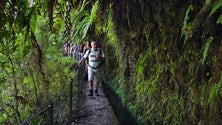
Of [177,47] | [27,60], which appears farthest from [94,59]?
[177,47]

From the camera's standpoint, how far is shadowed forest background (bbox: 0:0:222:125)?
9.57ft

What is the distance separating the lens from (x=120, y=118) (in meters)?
8.15

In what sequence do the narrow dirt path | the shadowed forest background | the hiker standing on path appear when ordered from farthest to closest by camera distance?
1. the hiker standing on path
2. the narrow dirt path
3. the shadowed forest background

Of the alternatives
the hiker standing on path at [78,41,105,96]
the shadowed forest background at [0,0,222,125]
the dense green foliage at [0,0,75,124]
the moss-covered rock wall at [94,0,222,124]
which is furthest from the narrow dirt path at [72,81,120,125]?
the moss-covered rock wall at [94,0,222,124]

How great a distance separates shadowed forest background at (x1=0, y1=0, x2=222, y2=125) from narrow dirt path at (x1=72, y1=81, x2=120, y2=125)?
109 cm

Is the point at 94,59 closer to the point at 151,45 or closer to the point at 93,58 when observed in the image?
the point at 93,58

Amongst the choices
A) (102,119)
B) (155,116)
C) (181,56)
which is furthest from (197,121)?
(102,119)

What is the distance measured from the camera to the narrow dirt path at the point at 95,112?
706 cm

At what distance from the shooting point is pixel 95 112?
25.5 ft

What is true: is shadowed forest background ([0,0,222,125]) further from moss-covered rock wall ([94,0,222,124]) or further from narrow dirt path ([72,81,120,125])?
narrow dirt path ([72,81,120,125])

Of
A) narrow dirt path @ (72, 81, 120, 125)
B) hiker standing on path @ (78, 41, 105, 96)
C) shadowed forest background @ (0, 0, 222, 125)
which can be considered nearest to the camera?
shadowed forest background @ (0, 0, 222, 125)

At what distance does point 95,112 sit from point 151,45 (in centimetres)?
397

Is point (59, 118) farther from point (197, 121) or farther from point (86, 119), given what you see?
point (197, 121)

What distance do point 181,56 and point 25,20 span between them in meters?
1.68
